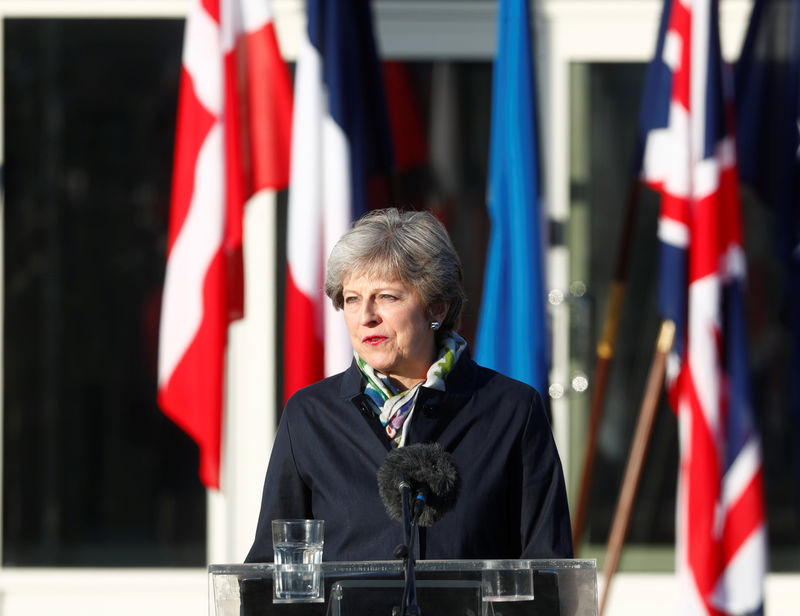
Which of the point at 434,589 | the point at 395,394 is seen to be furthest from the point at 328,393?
the point at 434,589

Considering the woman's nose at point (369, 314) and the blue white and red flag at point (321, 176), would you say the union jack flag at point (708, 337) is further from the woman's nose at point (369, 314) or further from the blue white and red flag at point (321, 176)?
the woman's nose at point (369, 314)

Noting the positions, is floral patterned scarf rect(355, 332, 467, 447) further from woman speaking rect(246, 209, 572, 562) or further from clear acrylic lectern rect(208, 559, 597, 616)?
clear acrylic lectern rect(208, 559, 597, 616)

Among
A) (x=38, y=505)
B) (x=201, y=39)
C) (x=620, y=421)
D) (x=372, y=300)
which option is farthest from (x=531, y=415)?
(x=38, y=505)

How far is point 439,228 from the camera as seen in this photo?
256cm

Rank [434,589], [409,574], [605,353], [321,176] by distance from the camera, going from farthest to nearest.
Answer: [605,353] < [321,176] < [434,589] < [409,574]

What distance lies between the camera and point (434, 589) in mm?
2014

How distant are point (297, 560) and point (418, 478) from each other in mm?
252

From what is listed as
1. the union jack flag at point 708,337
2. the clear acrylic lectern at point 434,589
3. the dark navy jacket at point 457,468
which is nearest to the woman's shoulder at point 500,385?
the dark navy jacket at point 457,468

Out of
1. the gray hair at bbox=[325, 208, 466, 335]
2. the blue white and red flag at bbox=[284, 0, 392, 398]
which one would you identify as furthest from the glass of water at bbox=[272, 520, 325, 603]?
the blue white and red flag at bbox=[284, 0, 392, 398]

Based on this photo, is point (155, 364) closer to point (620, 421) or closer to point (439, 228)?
point (620, 421)

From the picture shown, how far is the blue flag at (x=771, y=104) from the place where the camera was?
4.25 meters

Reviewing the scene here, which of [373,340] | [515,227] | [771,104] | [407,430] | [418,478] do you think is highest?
[771,104]

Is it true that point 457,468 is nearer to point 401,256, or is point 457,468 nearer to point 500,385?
point 500,385

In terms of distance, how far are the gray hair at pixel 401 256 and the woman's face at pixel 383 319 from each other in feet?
0.06
